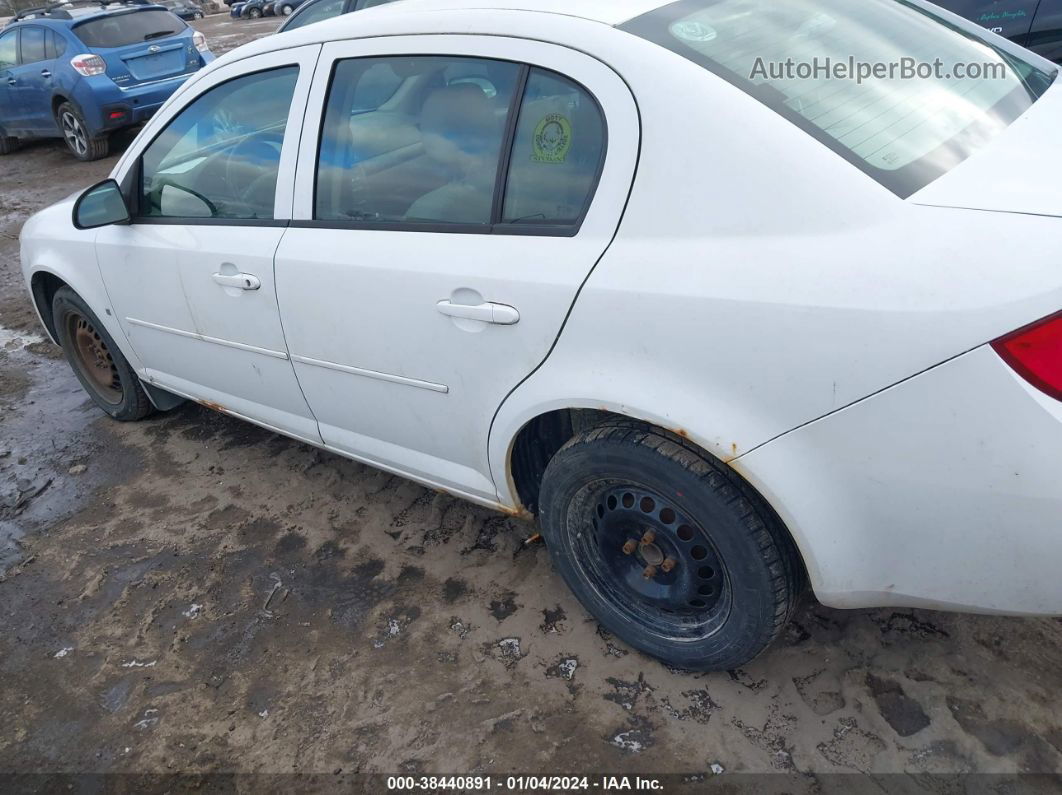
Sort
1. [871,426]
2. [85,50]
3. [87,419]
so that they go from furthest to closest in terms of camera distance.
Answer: [85,50] → [87,419] → [871,426]

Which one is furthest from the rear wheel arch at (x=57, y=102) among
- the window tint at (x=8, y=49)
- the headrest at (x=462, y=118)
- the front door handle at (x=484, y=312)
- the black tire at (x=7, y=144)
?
the front door handle at (x=484, y=312)

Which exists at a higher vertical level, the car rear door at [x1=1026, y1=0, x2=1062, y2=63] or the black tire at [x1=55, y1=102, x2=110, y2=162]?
the car rear door at [x1=1026, y1=0, x2=1062, y2=63]

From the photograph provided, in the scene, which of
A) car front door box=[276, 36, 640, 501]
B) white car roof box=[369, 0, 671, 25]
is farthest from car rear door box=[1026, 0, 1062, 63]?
car front door box=[276, 36, 640, 501]

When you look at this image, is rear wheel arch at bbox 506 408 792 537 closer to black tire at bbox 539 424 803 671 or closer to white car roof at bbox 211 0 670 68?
black tire at bbox 539 424 803 671

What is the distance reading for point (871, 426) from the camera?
5.63 feet

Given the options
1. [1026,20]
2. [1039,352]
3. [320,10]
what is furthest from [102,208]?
[320,10]

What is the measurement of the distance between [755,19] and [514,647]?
1.93 m

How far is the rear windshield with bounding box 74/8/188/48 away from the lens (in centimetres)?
957

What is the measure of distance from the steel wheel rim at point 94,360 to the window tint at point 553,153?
109 inches

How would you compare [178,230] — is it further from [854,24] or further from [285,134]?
[854,24]

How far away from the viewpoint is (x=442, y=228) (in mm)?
2355

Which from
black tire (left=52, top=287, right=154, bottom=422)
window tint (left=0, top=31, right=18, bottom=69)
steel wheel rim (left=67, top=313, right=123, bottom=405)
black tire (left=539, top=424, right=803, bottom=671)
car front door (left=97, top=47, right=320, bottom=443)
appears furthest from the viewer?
window tint (left=0, top=31, right=18, bottom=69)

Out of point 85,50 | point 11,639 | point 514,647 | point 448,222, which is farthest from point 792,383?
point 85,50

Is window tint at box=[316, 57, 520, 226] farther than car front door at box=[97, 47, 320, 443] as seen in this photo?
No
